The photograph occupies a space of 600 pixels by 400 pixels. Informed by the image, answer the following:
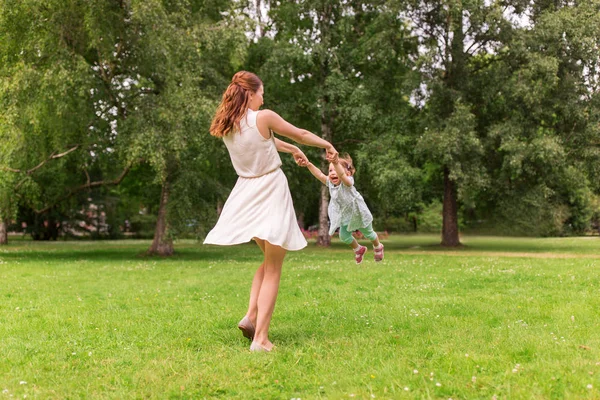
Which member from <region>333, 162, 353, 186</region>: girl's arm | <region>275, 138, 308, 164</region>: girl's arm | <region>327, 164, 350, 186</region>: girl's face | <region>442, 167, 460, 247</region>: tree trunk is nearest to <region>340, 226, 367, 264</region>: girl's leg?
<region>327, 164, 350, 186</region>: girl's face

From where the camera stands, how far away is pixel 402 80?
3000 cm

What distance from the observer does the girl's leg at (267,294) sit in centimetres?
591

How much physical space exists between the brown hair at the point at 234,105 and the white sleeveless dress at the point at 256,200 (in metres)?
0.08

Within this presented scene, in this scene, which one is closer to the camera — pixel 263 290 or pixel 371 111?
pixel 263 290

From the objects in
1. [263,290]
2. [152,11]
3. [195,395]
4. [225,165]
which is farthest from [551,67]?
[195,395]

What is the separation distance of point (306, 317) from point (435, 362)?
299cm

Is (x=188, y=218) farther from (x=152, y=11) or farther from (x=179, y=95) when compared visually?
(x=152, y=11)

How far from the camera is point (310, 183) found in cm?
3534

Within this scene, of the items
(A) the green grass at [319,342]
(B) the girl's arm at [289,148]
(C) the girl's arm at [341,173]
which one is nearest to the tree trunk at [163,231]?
(A) the green grass at [319,342]

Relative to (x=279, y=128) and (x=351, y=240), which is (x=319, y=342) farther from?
(x=351, y=240)

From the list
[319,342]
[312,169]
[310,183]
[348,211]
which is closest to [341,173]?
[312,169]

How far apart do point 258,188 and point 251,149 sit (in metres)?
0.43

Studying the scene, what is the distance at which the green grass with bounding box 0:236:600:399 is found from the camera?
15.2 feet

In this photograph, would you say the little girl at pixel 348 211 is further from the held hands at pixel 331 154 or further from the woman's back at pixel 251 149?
the woman's back at pixel 251 149
